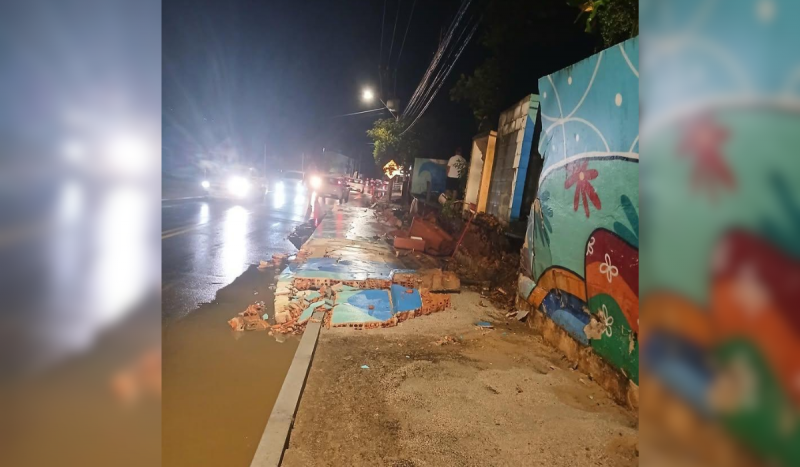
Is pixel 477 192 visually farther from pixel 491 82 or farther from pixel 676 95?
pixel 676 95

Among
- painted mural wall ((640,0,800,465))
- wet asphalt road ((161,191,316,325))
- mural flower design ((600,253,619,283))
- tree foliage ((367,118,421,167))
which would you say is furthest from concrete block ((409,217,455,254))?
tree foliage ((367,118,421,167))

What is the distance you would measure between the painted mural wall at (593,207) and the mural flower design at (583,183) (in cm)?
1

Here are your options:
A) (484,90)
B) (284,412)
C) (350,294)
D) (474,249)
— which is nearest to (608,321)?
(284,412)

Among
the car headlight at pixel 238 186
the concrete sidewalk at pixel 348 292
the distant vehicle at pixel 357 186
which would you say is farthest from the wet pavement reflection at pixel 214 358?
the distant vehicle at pixel 357 186

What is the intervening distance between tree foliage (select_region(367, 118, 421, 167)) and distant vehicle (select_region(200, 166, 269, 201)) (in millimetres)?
9953

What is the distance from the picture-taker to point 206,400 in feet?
13.9

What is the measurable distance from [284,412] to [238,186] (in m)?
23.1

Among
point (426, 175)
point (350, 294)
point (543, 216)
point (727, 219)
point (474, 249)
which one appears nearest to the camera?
point (727, 219)

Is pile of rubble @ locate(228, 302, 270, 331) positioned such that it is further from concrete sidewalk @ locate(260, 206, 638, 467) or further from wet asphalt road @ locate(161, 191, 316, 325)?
wet asphalt road @ locate(161, 191, 316, 325)

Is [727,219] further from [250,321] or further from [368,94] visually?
[368,94]

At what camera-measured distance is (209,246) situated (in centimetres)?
1145

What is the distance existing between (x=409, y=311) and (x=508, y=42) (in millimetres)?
9102

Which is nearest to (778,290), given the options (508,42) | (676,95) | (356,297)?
(676,95)

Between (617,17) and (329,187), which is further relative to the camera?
(329,187)
